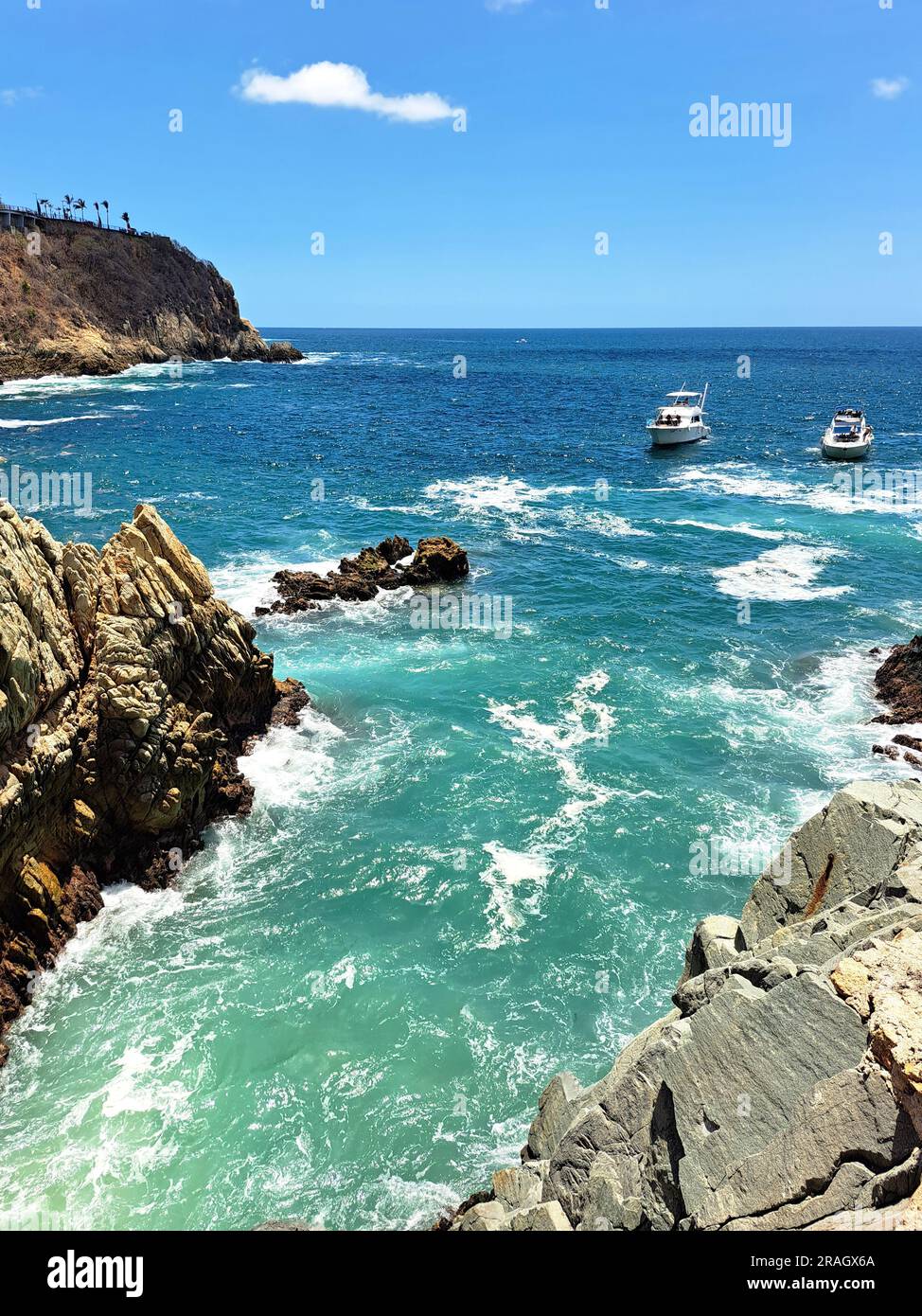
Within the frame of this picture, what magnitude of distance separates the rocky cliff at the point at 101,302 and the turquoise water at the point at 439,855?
84.7m

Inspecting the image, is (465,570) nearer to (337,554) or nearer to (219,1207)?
(337,554)

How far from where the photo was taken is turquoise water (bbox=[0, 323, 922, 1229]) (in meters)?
15.2

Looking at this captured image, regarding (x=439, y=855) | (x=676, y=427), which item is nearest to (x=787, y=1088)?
(x=439, y=855)

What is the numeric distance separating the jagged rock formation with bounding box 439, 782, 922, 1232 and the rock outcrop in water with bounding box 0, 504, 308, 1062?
1250cm

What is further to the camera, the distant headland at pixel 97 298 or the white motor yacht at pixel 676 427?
the distant headland at pixel 97 298

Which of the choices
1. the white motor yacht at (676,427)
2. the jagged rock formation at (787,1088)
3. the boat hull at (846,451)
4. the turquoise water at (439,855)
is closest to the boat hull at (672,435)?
the white motor yacht at (676,427)

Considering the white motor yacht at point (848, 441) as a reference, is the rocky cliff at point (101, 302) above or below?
above

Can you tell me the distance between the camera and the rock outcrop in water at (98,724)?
18.3 meters

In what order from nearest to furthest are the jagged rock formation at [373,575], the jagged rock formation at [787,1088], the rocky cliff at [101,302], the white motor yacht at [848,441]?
the jagged rock formation at [787,1088]
the jagged rock formation at [373,575]
the white motor yacht at [848,441]
the rocky cliff at [101,302]

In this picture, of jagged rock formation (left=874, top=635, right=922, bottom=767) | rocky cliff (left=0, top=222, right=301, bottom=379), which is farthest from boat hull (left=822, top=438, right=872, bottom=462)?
rocky cliff (left=0, top=222, right=301, bottom=379)

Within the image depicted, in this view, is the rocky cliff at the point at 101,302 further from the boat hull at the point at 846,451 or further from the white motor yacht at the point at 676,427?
the boat hull at the point at 846,451

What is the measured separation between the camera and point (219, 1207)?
550 inches
